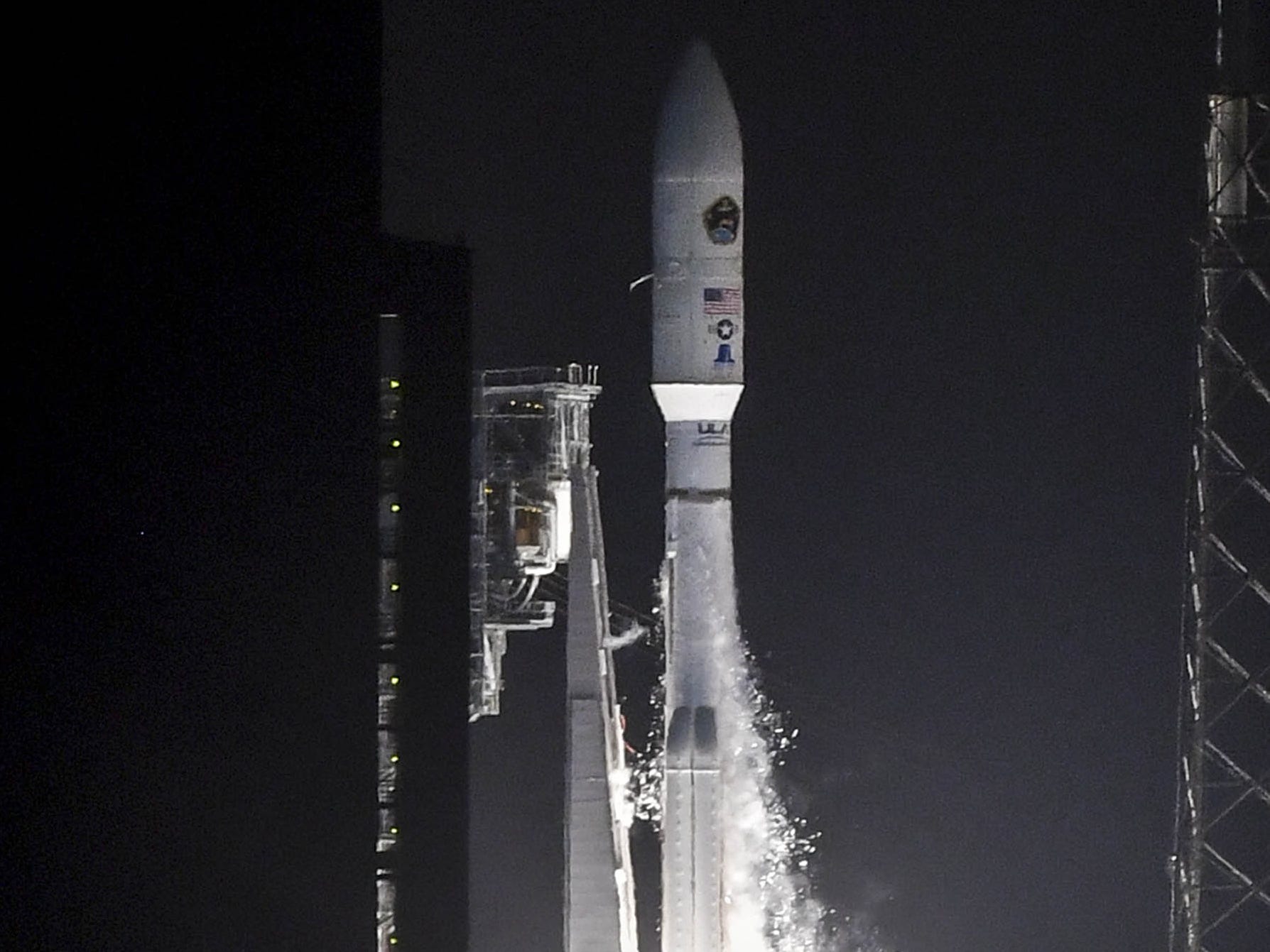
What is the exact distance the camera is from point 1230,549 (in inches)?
588

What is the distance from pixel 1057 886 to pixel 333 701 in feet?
34.5

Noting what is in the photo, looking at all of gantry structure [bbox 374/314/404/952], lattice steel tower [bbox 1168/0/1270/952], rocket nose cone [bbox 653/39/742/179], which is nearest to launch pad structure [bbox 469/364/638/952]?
rocket nose cone [bbox 653/39/742/179]

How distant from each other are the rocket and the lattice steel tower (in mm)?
2779

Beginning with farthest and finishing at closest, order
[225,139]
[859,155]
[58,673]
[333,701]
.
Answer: [859,155], [333,701], [225,139], [58,673]

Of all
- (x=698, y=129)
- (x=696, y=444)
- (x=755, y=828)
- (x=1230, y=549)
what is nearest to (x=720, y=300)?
(x=696, y=444)

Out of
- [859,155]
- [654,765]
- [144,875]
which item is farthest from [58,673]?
[859,155]

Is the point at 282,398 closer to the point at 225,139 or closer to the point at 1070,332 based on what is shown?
the point at 225,139

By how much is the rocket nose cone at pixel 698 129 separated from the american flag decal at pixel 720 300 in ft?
2.17

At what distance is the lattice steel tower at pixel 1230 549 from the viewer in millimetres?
13094

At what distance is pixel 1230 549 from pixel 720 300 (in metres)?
4.23

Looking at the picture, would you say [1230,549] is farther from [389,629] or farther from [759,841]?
[389,629]

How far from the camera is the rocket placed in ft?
42.7

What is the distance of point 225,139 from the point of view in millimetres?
5152

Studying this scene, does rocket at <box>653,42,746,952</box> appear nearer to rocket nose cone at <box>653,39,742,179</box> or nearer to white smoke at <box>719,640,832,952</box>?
rocket nose cone at <box>653,39,742,179</box>
